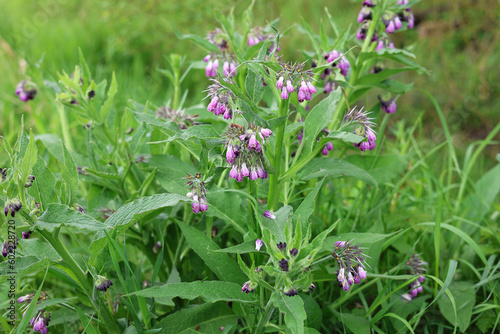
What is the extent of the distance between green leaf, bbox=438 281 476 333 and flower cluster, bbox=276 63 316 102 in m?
1.17

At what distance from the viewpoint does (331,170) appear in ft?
6.27

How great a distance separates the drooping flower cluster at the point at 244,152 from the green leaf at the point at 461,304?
1.13 meters

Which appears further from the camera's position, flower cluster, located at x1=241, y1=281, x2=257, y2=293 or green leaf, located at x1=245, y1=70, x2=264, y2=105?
green leaf, located at x1=245, y1=70, x2=264, y2=105

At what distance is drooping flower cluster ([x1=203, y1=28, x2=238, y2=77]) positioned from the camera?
2070 mm

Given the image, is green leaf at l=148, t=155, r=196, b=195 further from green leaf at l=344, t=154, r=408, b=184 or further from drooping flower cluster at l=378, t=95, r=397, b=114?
drooping flower cluster at l=378, t=95, r=397, b=114

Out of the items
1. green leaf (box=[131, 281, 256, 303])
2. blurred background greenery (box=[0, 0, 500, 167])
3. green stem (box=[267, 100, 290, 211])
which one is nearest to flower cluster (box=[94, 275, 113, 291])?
green leaf (box=[131, 281, 256, 303])

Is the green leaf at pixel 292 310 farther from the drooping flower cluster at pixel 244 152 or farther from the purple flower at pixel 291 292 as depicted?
the drooping flower cluster at pixel 244 152

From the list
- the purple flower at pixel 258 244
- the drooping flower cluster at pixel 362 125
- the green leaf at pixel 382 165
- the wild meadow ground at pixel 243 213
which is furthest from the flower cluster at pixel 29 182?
the green leaf at pixel 382 165

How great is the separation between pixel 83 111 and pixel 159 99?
9.28 feet

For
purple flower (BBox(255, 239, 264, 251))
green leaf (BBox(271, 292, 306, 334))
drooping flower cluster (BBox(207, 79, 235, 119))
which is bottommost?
green leaf (BBox(271, 292, 306, 334))

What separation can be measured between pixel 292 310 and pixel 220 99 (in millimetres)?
746

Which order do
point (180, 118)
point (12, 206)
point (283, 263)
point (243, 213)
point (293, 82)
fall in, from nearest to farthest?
1. point (12, 206)
2. point (283, 263)
3. point (293, 82)
4. point (243, 213)
5. point (180, 118)

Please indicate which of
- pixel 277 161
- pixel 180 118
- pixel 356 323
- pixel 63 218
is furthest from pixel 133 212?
pixel 356 323

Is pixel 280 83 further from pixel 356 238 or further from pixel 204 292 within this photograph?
pixel 204 292
